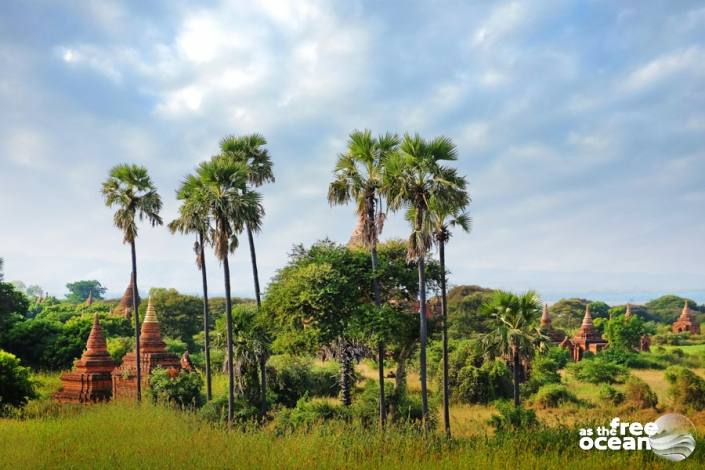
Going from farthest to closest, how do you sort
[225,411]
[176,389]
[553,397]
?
[553,397], [176,389], [225,411]

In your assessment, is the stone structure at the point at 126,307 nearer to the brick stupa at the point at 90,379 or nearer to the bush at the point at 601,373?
the brick stupa at the point at 90,379

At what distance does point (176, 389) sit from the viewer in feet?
108

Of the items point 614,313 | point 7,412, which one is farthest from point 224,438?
point 614,313

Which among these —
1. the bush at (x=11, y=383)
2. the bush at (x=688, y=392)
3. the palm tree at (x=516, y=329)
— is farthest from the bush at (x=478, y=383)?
the bush at (x=11, y=383)

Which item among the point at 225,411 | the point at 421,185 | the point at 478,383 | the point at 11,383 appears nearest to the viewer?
the point at 421,185

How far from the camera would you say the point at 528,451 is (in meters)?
15.1

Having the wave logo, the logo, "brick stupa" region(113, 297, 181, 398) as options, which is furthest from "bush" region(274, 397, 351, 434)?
the wave logo

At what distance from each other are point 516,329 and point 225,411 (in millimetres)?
13669

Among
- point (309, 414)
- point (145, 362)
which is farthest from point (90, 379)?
point (309, 414)

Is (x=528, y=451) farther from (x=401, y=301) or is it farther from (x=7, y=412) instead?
(x=7, y=412)

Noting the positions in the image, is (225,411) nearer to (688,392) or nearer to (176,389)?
(176,389)

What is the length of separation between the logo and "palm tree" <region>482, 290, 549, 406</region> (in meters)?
10.3

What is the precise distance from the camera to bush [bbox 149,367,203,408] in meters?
32.4

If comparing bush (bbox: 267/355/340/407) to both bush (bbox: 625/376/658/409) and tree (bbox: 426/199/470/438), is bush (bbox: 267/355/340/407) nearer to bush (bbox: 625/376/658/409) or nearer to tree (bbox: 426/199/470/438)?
tree (bbox: 426/199/470/438)
